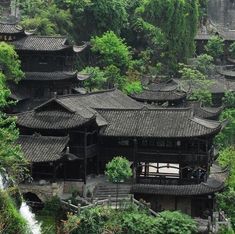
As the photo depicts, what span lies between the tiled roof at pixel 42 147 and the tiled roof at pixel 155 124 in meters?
3.83

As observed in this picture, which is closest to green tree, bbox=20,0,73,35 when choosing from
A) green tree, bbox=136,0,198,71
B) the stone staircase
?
green tree, bbox=136,0,198,71

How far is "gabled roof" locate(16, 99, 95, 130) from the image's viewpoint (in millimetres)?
38603

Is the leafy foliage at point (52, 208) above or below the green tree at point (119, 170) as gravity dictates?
below

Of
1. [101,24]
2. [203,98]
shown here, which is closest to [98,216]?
[203,98]

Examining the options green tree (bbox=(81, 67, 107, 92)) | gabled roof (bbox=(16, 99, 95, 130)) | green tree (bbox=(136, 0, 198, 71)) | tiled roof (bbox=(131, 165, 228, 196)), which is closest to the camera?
tiled roof (bbox=(131, 165, 228, 196))

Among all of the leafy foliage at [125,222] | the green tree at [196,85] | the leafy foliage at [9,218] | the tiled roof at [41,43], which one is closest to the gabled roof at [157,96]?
the tiled roof at [41,43]

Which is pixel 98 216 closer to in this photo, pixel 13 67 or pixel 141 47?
pixel 13 67

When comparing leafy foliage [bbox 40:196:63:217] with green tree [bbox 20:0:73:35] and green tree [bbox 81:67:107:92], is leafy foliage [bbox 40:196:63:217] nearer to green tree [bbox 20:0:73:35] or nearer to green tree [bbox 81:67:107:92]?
green tree [bbox 81:67:107:92]

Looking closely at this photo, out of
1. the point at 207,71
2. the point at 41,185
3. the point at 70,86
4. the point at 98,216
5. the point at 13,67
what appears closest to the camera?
the point at 98,216

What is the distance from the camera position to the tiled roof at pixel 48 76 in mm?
50438

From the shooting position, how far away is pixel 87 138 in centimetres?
3991

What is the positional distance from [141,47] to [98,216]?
2016 inches

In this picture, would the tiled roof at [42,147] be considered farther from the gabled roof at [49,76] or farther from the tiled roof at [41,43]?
the tiled roof at [41,43]

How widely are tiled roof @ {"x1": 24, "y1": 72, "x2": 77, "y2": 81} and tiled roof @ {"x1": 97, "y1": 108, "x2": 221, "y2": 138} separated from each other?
30.0 feet
